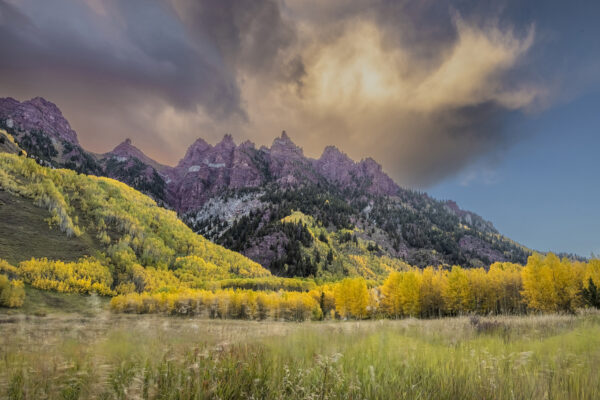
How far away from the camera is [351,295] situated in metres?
59.4

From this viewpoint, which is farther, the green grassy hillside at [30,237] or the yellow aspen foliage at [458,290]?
the green grassy hillside at [30,237]

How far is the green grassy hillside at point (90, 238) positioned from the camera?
62.5 metres

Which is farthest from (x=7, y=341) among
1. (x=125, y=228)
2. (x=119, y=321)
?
(x=125, y=228)

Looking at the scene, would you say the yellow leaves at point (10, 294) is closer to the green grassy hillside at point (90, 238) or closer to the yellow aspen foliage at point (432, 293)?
the green grassy hillside at point (90, 238)

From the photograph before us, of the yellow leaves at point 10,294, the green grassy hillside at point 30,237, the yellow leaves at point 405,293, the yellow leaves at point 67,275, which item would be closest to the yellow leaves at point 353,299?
the yellow leaves at point 405,293

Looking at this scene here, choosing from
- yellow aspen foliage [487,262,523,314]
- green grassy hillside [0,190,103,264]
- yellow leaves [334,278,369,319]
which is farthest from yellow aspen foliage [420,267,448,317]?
green grassy hillside [0,190,103,264]

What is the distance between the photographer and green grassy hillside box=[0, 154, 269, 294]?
62.5 metres

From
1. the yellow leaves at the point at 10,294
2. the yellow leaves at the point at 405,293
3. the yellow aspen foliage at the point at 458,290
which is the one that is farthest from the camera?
the yellow leaves at the point at 405,293

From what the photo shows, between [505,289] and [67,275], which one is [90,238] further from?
[505,289]

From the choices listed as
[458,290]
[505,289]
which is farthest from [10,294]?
[505,289]

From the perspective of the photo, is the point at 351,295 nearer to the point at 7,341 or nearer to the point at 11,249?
the point at 7,341

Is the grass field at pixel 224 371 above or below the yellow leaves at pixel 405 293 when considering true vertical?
above

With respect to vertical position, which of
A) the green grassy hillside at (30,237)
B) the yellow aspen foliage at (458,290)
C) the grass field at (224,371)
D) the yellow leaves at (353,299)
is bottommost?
the yellow leaves at (353,299)

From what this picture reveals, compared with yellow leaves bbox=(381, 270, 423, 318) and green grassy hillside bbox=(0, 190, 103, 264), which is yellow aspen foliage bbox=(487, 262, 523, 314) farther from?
green grassy hillside bbox=(0, 190, 103, 264)
